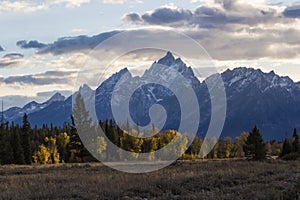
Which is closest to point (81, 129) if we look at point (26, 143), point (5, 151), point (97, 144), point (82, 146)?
point (82, 146)

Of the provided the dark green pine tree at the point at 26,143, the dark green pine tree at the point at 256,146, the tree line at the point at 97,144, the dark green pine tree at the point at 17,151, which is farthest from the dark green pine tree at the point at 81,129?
the dark green pine tree at the point at 256,146

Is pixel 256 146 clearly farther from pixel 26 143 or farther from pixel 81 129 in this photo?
pixel 26 143

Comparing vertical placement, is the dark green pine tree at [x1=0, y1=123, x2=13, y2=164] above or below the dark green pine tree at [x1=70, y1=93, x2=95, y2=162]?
below

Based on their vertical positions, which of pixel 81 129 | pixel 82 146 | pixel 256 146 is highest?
pixel 81 129

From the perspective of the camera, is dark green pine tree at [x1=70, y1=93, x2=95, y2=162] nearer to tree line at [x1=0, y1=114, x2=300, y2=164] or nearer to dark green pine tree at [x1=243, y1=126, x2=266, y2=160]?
tree line at [x1=0, y1=114, x2=300, y2=164]

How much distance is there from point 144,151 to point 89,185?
7491 cm

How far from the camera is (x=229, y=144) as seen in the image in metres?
158

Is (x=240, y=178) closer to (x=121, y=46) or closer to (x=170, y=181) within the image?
(x=170, y=181)

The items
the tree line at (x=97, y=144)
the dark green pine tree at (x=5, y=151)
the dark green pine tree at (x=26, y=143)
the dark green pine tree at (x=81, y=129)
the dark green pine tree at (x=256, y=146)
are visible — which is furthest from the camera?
the dark green pine tree at (x=26, y=143)

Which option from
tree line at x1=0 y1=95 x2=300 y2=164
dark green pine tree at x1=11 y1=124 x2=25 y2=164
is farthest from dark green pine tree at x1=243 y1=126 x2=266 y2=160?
dark green pine tree at x1=11 y1=124 x2=25 y2=164

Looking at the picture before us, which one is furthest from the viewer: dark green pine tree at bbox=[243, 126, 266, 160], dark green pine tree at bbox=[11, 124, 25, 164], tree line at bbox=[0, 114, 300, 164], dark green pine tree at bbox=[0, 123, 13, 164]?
dark green pine tree at bbox=[11, 124, 25, 164]

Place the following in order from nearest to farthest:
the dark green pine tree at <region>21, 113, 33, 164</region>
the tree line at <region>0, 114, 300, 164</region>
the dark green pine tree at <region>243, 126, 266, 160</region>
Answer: the dark green pine tree at <region>243, 126, 266, 160</region>, the tree line at <region>0, 114, 300, 164</region>, the dark green pine tree at <region>21, 113, 33, 164</region>

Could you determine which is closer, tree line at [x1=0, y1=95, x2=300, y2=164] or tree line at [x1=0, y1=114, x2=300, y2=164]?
tree line at [x1=0, y1=114, x2=300, y2=164]

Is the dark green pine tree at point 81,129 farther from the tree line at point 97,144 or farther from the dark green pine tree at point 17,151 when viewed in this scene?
the dark green pine tree at point 17,151
